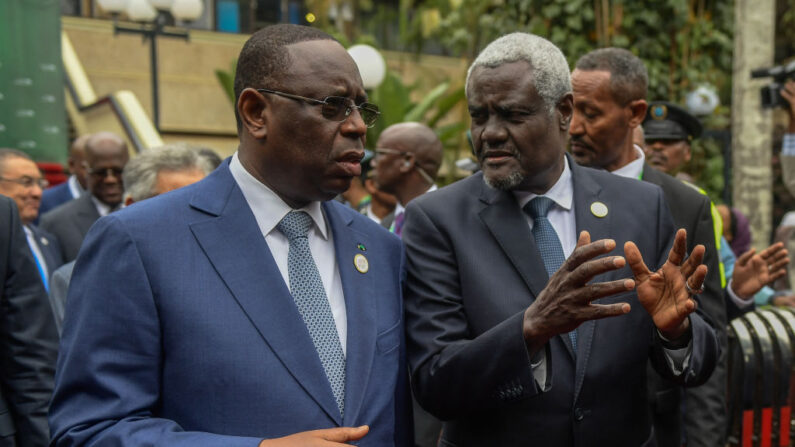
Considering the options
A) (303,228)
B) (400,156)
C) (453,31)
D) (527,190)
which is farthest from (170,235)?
(453,31)

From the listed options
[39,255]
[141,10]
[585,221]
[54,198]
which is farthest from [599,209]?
[141,10]

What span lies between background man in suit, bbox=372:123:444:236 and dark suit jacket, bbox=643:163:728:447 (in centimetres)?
225

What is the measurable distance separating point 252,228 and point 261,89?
1.28 feet

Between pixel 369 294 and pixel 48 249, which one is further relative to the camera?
pixel 48 249

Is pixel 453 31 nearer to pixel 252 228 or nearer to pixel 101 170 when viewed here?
pixel 101 170

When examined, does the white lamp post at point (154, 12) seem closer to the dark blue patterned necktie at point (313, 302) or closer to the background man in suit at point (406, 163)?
the background man in suit at point (406, 163)

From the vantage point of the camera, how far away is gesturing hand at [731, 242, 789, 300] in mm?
4055

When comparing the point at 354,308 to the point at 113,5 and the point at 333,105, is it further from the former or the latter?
the point at 113,5

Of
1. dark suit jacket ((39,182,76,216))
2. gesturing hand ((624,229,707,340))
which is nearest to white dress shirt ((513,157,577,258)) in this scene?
gesturing hand ((624,229,707,340))

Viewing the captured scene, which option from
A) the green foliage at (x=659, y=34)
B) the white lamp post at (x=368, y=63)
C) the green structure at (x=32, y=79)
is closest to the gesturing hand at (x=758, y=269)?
the white lamp post at (x=368, y=63)

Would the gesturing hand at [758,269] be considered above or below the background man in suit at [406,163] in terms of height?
below

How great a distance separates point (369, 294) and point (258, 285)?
1.18ft

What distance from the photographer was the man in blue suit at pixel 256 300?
2082mm

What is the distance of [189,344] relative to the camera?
6.98ft
